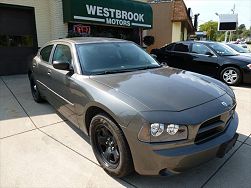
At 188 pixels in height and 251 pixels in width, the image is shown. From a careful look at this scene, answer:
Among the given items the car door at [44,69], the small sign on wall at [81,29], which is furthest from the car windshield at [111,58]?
the small sign on wall at [81,29]

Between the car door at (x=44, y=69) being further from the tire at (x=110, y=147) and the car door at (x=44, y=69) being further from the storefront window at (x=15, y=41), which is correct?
the storefront window at (x=15, y=41)

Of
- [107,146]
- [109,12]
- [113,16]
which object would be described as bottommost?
[107,146]

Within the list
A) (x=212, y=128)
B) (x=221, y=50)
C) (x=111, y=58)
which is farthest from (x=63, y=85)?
(x=221, y=50)

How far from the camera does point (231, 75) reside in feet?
25.9

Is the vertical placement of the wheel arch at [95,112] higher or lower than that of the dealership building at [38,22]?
lower

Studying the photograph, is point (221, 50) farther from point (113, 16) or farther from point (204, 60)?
point (113, 16)

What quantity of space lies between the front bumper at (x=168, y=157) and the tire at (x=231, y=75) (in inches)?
236

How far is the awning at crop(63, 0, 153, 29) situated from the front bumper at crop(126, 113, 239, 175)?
27.4 feet

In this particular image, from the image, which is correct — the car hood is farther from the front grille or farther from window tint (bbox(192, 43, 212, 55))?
window tint (bbox(192, 43, 212, 55))

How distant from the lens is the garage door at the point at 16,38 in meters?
9.01

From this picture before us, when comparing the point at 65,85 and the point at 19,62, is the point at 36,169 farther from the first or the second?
the point at 19,62

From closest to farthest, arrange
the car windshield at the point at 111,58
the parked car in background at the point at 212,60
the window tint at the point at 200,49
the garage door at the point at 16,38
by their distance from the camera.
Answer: the car windshield at the point at 111,58 → the parked car in background at the point at 212,60 → the window tint at the point at 200,49 → the garage door at the point at 16,38

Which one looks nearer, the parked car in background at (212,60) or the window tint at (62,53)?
the window tint at (62,53)

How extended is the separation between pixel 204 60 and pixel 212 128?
6226mm
